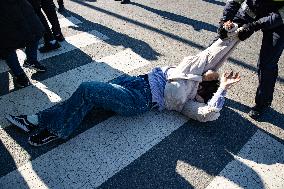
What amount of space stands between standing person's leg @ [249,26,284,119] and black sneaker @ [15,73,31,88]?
3.18 metres

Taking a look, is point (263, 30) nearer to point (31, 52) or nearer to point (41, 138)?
point (41, 138)

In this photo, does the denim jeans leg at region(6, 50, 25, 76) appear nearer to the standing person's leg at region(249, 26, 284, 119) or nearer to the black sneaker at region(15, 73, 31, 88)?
the black sneaker at region(15, 73, 31, 88)

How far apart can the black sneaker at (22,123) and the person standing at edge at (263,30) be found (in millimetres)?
2510

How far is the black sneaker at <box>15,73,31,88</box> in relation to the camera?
4718 mm

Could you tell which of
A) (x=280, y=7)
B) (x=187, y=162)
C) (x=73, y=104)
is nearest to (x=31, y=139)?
(x=73, y=104)

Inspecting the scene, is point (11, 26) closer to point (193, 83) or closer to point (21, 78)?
point (21, 78)

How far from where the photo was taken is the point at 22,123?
386 cm

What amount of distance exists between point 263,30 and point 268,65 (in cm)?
44

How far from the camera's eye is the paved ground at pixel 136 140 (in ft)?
11.2

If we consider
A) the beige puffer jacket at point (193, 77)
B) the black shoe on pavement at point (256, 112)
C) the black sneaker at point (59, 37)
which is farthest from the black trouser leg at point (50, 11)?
the black shoe on pavement at point (256, 112)

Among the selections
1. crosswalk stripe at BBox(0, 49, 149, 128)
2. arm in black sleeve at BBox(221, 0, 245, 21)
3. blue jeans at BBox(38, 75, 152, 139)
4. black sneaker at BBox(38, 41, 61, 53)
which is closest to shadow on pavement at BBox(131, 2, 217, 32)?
crosswalk stripe at BBox(0, 49, 149, 128)

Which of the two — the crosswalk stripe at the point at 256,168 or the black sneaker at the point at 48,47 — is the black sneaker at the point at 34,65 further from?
the crosswalk stripe at the point at 256,168

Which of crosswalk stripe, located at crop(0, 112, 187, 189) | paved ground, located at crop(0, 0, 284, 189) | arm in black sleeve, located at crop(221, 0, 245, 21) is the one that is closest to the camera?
crosswalk stripe, located at crop(0, 112, 187, 189)

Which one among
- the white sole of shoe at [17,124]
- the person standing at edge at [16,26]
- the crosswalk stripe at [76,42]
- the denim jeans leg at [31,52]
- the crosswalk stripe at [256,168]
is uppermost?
the person standing at edge at [16,26]
